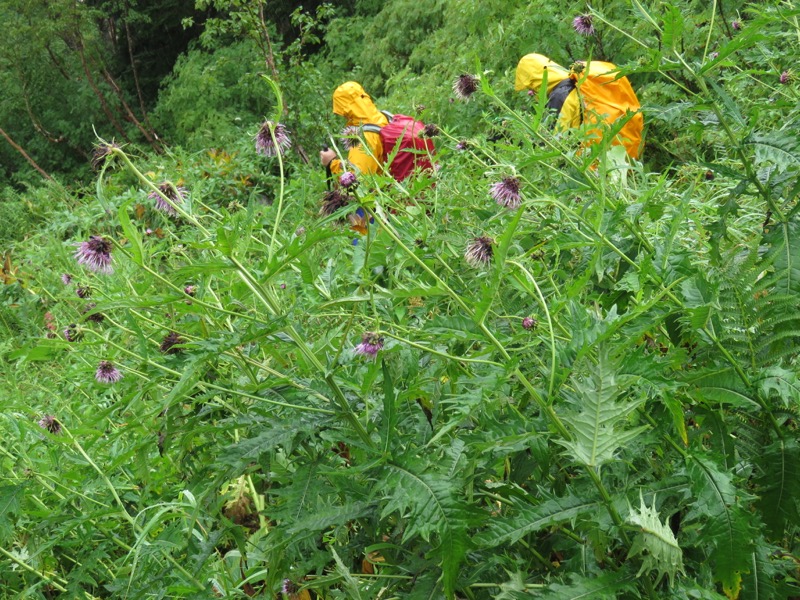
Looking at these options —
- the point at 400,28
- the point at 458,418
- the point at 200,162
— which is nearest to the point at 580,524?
the point at 458,418

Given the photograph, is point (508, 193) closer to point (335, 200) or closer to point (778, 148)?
point (335, 200)

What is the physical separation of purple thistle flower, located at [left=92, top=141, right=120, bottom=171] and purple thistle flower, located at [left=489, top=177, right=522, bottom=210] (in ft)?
2.49

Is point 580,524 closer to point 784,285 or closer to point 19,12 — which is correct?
point 784,285

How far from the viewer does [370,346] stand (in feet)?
4.38

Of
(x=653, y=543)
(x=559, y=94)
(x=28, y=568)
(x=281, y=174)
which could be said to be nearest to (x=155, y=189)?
(x=281, y=174)

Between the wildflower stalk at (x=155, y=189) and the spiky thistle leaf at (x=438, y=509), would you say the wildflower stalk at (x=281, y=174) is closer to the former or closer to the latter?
the wildflower stalk at (x=155, y=189)

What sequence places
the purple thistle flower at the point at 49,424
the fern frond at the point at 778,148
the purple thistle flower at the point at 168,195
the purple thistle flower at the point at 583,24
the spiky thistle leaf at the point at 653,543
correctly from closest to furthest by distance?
the spiky thistle leaf at the point at 653,543 < the fern frond at the point at 778,148 < the purple thistle flower at the point at 168,195 < the purple thistle flower at the point at 49,424 < the purple thistle flower at the point at 583,24

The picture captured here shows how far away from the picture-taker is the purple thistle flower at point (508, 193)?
163 centimetres

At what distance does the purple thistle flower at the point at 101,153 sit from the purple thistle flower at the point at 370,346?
537 millimetres

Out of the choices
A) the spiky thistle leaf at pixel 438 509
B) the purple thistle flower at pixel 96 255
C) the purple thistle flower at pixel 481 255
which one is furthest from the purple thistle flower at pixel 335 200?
the spiky thistle leaf at pixel 438 509

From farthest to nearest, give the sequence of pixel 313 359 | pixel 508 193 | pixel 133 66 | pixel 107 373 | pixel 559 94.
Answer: pixel 133 66 → pixel 559 94 → pixel 107 373 → pixel 508 193 → pixel 313 359

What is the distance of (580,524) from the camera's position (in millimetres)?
1117

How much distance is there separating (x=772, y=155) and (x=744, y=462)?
509mm

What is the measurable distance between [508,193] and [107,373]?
99cm
